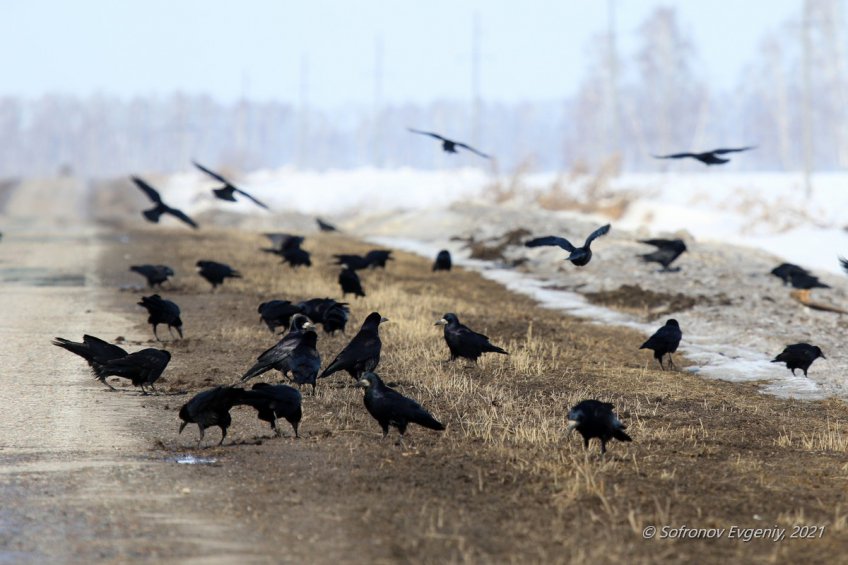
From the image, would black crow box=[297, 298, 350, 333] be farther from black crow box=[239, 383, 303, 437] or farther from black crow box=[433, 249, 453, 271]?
black crow box=[433, 249, 453, 271]

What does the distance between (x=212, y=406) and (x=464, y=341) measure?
435 cm

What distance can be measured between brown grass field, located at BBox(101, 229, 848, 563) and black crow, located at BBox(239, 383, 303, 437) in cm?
23

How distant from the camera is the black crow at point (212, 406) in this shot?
805cm

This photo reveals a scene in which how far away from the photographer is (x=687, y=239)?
96.7 ft

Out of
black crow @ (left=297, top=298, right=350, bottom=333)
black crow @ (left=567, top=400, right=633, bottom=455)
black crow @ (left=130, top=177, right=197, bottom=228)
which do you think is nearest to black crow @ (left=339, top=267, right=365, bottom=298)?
black crow @ (left=130, top=177, right=197, bottom=228)

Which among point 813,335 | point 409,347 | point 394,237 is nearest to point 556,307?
point 813,335

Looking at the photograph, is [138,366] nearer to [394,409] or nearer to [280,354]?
[280,354]

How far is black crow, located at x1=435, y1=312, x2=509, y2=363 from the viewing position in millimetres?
11914

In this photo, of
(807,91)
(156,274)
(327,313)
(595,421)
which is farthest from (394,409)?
(807,91)

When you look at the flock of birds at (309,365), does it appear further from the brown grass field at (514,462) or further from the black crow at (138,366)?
the brown grass field at (514,462)

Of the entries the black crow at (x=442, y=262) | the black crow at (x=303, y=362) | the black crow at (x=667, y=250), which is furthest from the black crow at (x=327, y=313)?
the black crow at (x=442, y=262)

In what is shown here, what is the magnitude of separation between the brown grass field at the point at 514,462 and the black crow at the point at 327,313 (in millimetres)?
295

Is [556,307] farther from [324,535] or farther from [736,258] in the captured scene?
[324,535]

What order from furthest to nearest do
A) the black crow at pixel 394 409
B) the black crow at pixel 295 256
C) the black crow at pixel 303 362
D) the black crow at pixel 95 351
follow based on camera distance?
the black crow at pixel 295 256, the black crow at pixel 95 351, the black crow at pixel 303 362, the black crow at pixel 394 409
